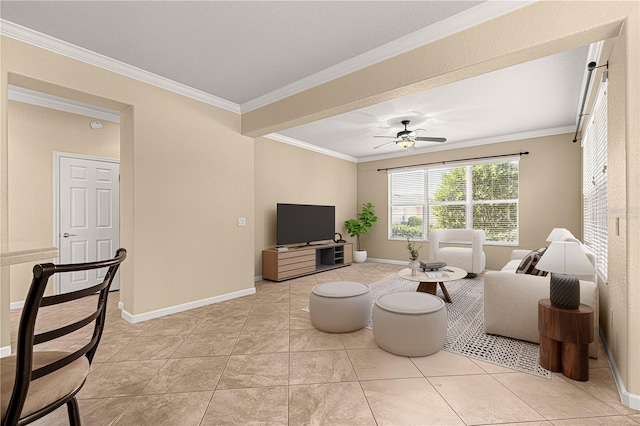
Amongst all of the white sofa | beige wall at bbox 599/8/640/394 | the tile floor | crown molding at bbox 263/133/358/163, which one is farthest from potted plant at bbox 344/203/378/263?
beige wall at bbox 599/8/640/394

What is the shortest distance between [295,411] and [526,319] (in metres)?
2.14

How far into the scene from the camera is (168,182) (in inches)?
137

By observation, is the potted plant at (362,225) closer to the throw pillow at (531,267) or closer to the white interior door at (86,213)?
the throw pillow at (531,267)

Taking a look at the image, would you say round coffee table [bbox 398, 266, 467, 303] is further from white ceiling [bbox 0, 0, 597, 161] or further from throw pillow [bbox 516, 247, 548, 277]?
white ceiling [bbox 0, 0, 597, 161]

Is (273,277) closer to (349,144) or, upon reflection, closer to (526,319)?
(349,144)

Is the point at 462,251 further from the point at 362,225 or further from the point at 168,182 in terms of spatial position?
the point at 168,182

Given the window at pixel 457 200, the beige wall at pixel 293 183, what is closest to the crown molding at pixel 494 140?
the window at pixel 457 200

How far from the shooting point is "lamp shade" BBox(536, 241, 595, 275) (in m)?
2.02

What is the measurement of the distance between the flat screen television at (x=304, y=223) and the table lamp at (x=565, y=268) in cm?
402

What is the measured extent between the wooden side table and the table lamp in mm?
69

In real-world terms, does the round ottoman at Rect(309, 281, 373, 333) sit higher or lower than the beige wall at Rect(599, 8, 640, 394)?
lower

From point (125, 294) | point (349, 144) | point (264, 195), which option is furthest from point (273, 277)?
point (349, 144)

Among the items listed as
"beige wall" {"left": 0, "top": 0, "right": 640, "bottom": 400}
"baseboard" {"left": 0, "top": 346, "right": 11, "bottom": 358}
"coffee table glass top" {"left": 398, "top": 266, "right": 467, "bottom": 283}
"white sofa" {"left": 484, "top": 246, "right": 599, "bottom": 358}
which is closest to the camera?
"beige wall" {"left": 0, "top": 0, "right": 640, "bottom": 400}

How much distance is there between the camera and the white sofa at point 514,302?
102 inches
